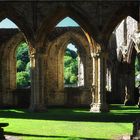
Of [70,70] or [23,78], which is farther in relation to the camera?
[70,70]

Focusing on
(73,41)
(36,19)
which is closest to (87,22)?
(36,19)

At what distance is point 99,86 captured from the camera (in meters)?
20.5

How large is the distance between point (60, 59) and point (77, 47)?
1265 millimetres

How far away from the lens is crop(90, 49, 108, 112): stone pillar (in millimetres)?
20438

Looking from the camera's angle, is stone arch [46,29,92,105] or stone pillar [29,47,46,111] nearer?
stone pillar [29,47,46,111]

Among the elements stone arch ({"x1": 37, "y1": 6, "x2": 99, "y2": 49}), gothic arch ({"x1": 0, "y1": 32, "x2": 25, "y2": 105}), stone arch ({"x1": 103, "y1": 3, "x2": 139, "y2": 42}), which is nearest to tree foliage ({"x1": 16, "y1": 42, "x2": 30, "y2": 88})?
gothic arch ({"x1": 0, "y1": 32, "x2": 25, "y2": 105})

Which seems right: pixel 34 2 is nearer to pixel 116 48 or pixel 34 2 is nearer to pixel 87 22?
pixel 87 22

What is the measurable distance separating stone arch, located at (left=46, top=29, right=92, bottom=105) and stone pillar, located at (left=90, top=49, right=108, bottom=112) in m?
5.17

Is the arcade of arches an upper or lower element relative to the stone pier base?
upper

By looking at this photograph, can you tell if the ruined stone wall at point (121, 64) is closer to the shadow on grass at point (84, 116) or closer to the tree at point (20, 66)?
the shadow on grass at point (84, 116)

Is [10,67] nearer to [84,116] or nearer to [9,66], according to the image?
[9,66]

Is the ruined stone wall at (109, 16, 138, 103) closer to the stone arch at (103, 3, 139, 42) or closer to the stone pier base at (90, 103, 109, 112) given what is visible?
the stone arch at (103, 3, 139, 42)

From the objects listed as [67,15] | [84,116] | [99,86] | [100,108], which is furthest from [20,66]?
[84,116]

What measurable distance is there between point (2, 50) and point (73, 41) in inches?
166
